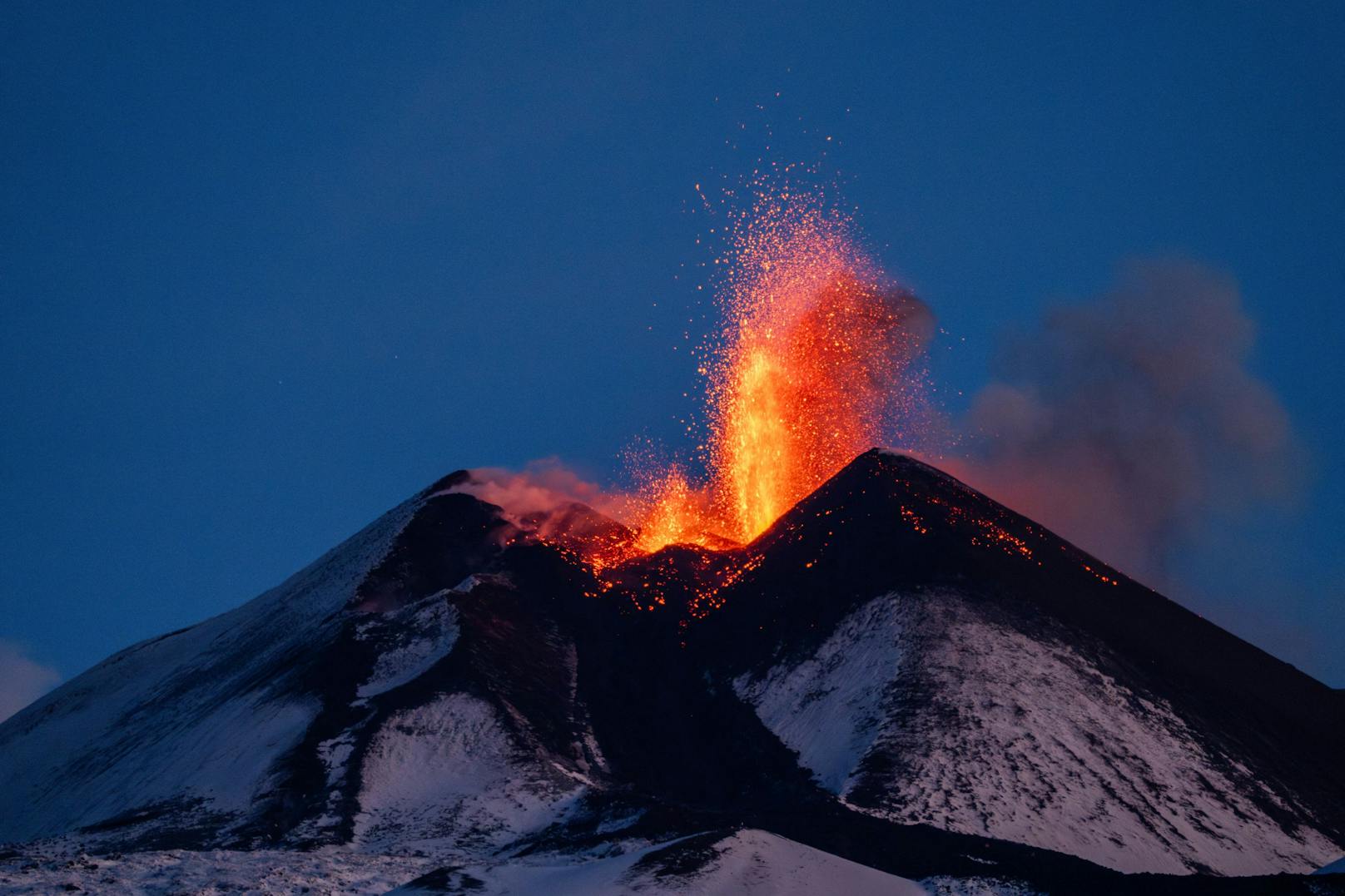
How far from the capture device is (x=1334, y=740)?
77875 millimetres

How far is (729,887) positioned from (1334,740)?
165 feet

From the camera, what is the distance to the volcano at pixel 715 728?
5081cm

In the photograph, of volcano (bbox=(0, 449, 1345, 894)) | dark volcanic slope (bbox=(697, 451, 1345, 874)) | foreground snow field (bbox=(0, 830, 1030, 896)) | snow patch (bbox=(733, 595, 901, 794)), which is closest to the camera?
foreground snow field (bbox=(0, 830, 1030, 896))

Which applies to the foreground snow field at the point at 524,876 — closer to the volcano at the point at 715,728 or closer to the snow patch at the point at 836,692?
the volcano at the point at 715,728

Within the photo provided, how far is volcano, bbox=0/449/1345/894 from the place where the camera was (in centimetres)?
5081

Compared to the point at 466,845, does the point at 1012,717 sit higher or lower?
higher

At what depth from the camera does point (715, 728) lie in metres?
75.2

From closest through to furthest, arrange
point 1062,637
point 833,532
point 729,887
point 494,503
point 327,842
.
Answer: point 729,887
point 327,842
point 1062,637
point 833,532
point 494,503

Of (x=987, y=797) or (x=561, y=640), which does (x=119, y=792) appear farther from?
(x=987, y=797)

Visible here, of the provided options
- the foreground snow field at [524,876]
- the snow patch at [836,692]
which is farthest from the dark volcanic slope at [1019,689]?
the foreground snow field at [524,876]

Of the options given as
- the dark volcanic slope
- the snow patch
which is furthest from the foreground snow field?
the snow patch

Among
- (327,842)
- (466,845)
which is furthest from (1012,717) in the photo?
(327,842)

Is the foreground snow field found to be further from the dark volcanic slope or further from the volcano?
the dark volcanic slope

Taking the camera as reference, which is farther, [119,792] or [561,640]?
[561,640]
